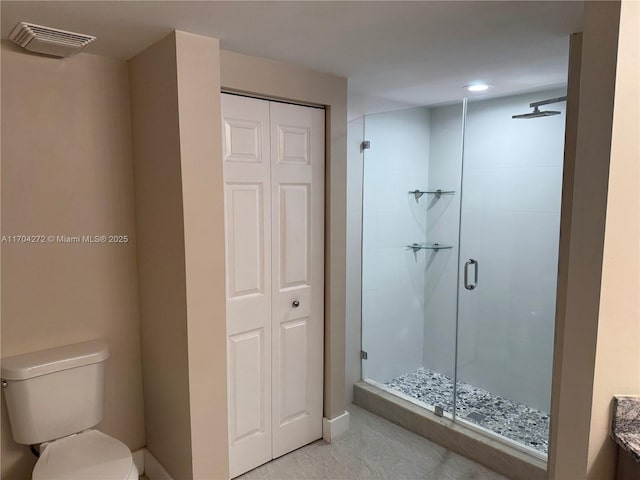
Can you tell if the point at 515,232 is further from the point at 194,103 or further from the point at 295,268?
the point at 194,103

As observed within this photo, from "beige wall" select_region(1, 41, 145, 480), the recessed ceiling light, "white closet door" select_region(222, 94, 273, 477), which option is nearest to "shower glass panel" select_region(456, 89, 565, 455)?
the recessed ceiling light

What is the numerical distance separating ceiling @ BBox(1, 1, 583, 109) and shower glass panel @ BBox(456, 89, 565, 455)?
0.62m

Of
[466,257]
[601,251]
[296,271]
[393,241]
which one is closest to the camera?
[601,251]

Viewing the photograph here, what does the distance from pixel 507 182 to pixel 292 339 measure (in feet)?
5.93

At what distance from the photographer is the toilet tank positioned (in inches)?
78.9

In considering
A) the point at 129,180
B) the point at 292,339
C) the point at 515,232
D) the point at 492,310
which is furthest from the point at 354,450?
the point at 129,180

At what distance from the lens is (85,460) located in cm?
197

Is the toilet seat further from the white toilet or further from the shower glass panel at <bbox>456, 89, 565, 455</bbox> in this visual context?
the shower glass panel at <bbox>456, 89, 565, 455</bbox>

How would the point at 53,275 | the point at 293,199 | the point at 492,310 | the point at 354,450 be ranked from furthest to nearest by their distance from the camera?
1. the point at 492,310
2. the point at 354,450
3. the point at 293,199
4. the point at 53,275

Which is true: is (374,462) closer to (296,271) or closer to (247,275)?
(296,271)

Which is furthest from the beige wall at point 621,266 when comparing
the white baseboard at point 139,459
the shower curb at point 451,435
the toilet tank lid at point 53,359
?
the white baseboard at point 139,459

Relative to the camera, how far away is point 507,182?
3178 millimetres

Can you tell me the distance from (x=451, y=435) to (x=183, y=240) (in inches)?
76.8

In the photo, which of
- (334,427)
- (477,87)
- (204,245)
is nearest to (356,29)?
(204,245)
